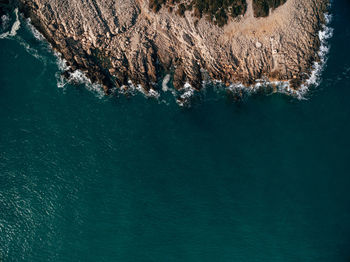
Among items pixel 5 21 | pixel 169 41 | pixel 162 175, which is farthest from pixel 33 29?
pixel 162 175

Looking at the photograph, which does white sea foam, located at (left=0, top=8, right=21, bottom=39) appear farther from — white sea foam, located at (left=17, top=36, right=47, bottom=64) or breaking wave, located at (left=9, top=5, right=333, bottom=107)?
white sea foam, located at (left=17, top=36, right=47, bottom=64)

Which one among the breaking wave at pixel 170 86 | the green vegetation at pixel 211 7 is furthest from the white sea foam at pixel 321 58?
the green vegetation at pixel 211 7

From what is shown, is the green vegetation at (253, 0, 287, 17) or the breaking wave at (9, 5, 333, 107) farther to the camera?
the breaking wave at (9, 5, 333, 107)

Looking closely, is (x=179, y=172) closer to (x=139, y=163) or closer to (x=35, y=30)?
(x=139, y=163)

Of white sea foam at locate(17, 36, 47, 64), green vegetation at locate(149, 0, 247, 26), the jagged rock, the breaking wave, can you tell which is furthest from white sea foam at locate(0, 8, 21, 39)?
green vegetation at locate(149, 0, 247, 26)

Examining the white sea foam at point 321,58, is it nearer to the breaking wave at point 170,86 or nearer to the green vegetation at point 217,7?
the breaking wave at point 170,86

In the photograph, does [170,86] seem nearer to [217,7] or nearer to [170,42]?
[170,42]
